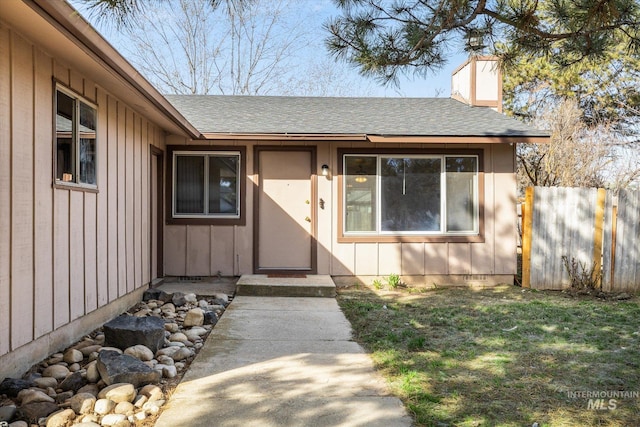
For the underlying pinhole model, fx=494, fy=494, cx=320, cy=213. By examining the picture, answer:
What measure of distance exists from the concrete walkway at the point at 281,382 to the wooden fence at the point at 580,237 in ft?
13.1

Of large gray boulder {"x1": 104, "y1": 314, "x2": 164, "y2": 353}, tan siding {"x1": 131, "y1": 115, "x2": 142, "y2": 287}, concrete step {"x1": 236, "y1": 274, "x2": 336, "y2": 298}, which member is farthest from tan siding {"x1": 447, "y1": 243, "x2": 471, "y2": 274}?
large gray boulder {"x1": 104, "y1": 314, "x2": 164, "y2": 353}

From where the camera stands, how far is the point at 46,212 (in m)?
3.78

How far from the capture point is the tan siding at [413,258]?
304 inches

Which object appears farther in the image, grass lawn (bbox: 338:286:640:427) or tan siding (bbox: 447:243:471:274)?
tan siding (bbox: 447:243:471:274)

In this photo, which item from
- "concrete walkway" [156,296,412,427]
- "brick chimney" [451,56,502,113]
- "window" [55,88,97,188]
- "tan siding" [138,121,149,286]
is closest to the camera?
"concrete walkway" [156,296,412,427]

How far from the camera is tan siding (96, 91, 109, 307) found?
191 inches

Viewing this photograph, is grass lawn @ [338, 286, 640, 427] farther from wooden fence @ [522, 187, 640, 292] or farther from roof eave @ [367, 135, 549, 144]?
roof eave @ [367, 135, 549, 144]

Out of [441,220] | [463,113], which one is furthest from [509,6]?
[463,113]

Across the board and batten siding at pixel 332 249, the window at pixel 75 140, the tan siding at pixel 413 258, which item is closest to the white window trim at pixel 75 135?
the window at pixel 75 140

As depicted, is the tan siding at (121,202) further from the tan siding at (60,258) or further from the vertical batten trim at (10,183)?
the vertical batten trim at (10,183)

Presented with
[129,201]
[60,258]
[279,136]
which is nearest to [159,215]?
[129,201]

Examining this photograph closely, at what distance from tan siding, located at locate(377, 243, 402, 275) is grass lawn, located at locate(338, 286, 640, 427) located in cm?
86

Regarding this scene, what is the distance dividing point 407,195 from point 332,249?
4.77 ft

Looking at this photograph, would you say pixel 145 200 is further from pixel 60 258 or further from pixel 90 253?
pixel 60 258
